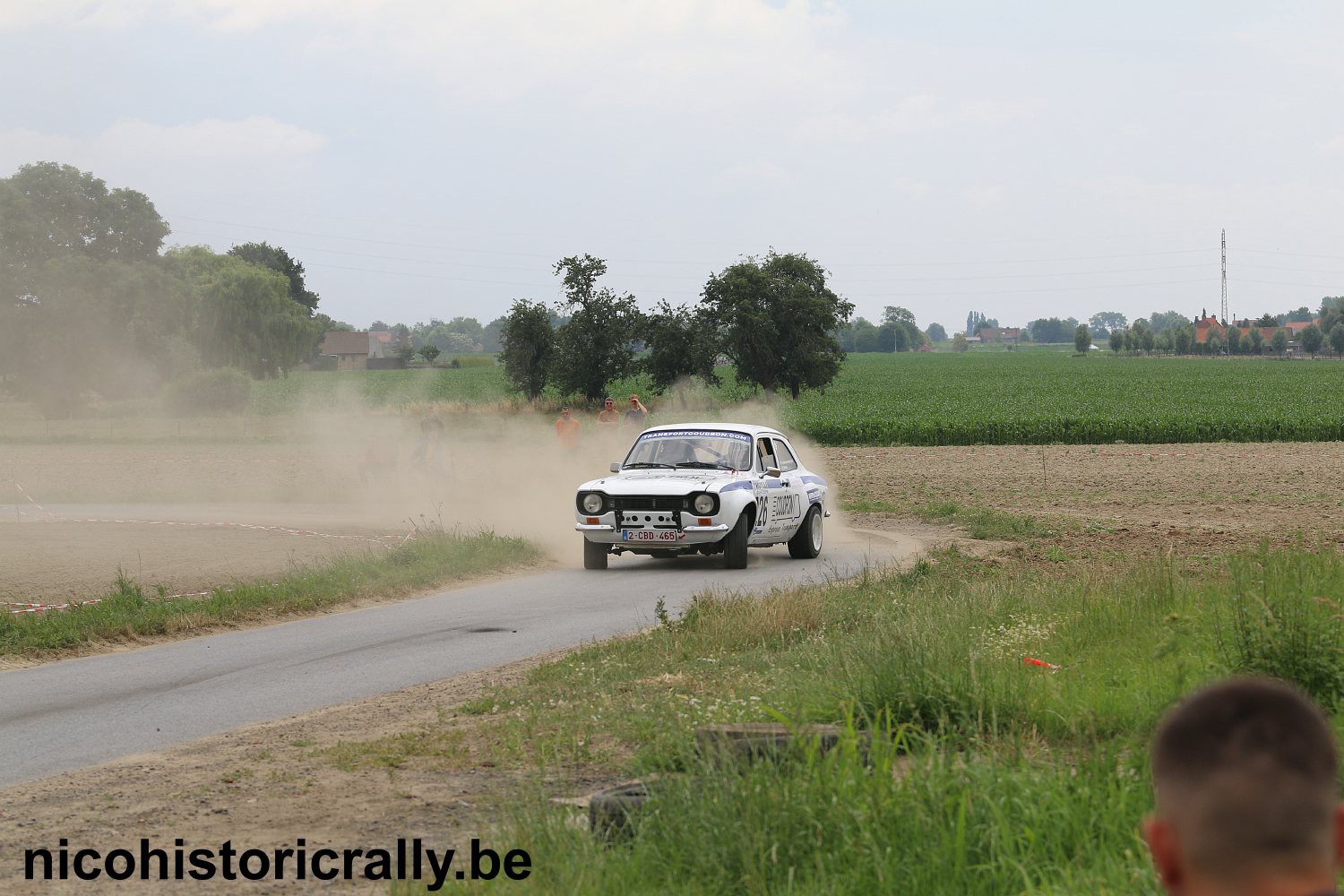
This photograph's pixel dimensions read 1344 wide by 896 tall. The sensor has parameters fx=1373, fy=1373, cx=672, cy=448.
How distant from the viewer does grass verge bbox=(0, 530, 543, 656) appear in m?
13.0

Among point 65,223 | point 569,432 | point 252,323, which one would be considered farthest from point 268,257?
point 569,432

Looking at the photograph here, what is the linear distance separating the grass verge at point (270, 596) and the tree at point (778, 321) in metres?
50.2

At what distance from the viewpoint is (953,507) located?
2569 cm

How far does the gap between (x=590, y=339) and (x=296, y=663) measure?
145ft

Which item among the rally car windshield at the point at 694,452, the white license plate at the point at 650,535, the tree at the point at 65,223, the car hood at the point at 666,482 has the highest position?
the tree at the point at 65,223

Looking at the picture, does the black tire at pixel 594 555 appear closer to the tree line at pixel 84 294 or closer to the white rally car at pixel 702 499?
the white rally car at pixel 702 499

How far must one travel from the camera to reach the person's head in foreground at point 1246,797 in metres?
1.98

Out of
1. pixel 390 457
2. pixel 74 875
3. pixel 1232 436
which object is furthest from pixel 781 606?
pixel 1232 436

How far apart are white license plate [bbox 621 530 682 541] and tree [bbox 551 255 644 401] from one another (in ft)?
124

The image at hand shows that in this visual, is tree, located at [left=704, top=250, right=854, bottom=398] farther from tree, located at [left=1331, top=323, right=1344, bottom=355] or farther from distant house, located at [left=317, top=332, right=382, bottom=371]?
tree, located at [left=1331, top=323, right=1344, bottom=355]

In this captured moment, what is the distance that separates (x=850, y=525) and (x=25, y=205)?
153 feet

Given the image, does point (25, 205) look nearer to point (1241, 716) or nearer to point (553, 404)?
point (553, 404)

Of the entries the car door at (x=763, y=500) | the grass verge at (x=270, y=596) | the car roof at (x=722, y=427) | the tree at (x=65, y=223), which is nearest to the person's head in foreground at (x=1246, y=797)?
the grass verge at (x=270, y=596)

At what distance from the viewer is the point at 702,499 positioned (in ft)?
57.7
